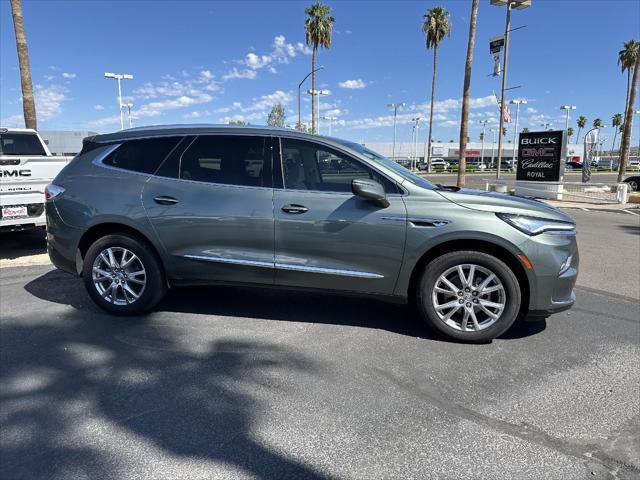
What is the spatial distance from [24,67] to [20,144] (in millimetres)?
5600

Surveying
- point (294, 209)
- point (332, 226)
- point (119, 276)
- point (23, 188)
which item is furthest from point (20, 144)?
point (332, 226)

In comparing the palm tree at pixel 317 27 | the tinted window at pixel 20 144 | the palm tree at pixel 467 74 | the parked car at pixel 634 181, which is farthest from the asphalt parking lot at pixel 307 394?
the palm tree at pixel 317 27

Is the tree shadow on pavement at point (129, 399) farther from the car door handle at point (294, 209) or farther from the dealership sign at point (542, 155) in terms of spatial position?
the dealership sign at point (542, 155)

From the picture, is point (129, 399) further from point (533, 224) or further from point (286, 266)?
point (533, 224)

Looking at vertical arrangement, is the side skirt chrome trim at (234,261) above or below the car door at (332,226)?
below

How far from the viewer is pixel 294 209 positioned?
3.96 metres

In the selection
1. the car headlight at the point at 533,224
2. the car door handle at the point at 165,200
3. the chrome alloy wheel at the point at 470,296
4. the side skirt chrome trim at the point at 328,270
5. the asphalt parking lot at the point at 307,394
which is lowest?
the asphalt parking lot at the point at 307,394

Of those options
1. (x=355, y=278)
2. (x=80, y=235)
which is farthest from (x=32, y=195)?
(x=355, y=278)

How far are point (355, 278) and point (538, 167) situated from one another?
18.7 meters

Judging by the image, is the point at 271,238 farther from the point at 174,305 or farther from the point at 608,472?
the point at 608,472

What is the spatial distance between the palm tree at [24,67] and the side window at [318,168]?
11550mm

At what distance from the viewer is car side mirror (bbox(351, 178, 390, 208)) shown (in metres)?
3.75

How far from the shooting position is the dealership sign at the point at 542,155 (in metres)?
19.0

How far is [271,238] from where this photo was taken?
4.03 meters
